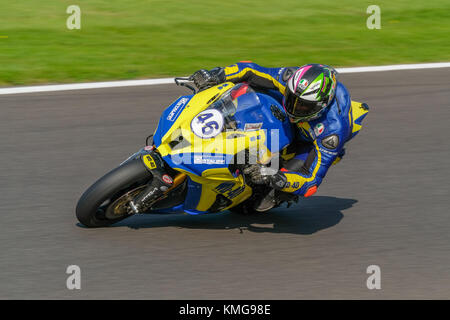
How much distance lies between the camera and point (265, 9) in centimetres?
1357

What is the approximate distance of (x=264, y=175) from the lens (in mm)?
5121

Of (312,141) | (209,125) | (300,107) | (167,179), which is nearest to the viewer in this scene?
(209,125)

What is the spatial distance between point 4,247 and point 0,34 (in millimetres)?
6822

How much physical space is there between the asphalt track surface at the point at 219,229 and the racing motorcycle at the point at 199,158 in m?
0.27

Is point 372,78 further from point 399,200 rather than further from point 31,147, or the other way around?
point 31,147

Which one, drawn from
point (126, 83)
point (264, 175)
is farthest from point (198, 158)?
point (126, 83)

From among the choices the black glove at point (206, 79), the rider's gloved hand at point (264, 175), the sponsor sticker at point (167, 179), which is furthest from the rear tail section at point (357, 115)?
the sponsor sticker at point (167, 179)

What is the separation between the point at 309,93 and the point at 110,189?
1445mm

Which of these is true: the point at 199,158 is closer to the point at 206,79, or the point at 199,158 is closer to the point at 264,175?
the point at 264,175

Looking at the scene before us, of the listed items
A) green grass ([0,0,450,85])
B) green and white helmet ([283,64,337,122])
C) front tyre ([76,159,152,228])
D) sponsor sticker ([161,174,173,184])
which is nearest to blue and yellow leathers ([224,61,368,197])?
green and white helmet ([283,64,337,122])

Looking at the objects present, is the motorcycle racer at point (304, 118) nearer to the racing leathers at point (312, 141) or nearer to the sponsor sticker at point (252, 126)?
the racing leathers at point (312, 141)

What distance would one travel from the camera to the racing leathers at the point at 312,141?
5.40 m
